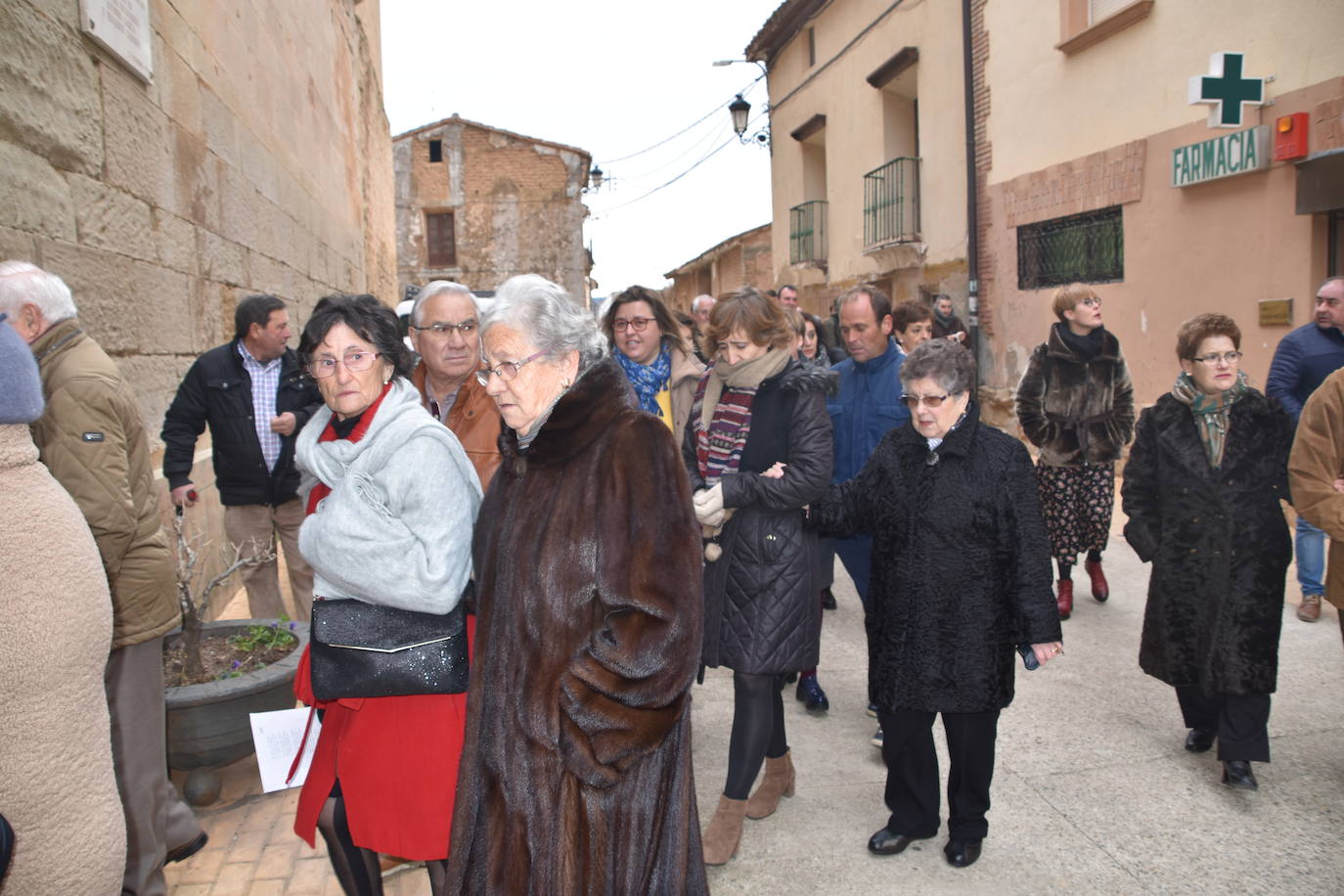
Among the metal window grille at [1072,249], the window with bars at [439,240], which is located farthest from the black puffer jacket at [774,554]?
the window with bars at [439,240]

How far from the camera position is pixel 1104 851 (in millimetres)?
3076

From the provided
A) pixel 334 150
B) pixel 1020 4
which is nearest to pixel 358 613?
pixel 334 150

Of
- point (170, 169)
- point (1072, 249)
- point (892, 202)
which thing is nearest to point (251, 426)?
point (170, 169)

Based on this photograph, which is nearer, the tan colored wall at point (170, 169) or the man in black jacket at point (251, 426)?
the tan colored wall at point (170, 169)

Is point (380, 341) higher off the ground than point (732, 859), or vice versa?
point (380, 341)

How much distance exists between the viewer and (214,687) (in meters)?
3.46

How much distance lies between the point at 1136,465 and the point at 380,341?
116 inches

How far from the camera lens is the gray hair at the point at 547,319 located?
1989 millimetres

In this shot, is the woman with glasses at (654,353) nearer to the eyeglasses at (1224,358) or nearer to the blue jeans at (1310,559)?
the eyeglasses at (1224,358)

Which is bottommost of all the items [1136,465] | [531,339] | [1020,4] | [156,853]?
[156,853]

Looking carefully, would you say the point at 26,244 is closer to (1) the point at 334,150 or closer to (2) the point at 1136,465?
(2) the point at 1136,465

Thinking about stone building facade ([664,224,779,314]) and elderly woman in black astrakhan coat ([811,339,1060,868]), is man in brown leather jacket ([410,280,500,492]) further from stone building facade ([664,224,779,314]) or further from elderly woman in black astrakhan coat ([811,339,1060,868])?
stone building facade ([664,224,779,314])

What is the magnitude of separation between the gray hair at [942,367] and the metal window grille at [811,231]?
16068 millimetres

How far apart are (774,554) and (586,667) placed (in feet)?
4.64
